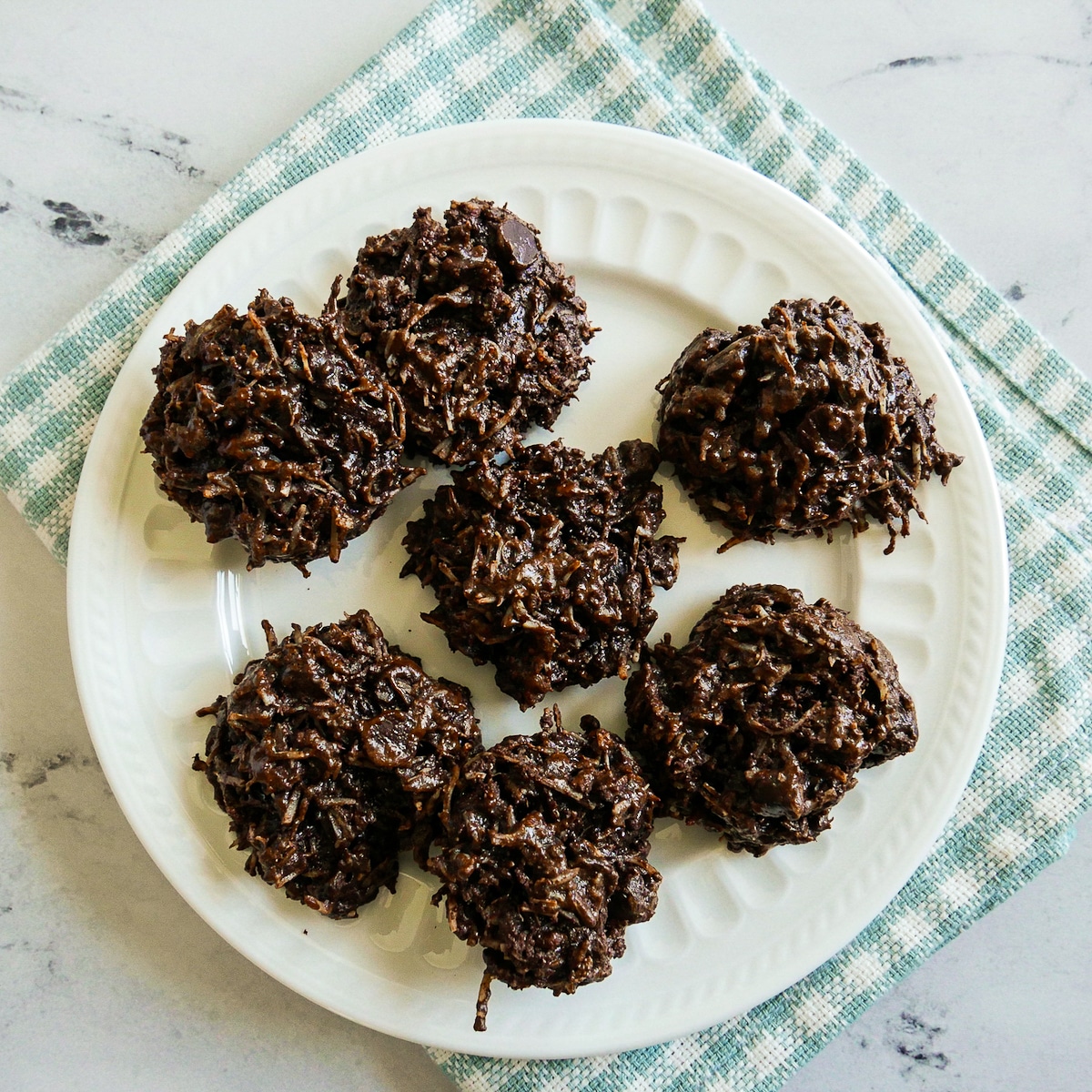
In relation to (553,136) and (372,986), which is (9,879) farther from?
(553,136)

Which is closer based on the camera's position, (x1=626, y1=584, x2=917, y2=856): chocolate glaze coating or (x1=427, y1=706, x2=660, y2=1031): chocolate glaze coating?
(x1=427, y1=706, x2=660, y2=1031): chocolate glaze coating

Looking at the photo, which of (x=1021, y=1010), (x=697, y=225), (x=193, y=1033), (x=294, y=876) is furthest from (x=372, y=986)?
(x=697, y=225)

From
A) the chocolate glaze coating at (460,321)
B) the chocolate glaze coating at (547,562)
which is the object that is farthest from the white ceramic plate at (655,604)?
the chocolate glaze coating at (460,321)

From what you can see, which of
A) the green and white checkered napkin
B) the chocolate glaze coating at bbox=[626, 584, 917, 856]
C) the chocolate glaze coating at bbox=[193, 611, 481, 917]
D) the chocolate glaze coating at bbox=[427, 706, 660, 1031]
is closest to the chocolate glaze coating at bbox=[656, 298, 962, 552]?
the chocolate glaze coating at bbox=[626, 584, 917, 856]

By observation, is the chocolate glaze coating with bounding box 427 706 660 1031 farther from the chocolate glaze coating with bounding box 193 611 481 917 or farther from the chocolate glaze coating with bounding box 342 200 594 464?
the chocolate glaze coating with bounding box 342 200 594 464

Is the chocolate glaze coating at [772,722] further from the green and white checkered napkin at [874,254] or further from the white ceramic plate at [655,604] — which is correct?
the green and white checkered napkin at [874,254]

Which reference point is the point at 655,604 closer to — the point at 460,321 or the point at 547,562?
the point at 547,562
